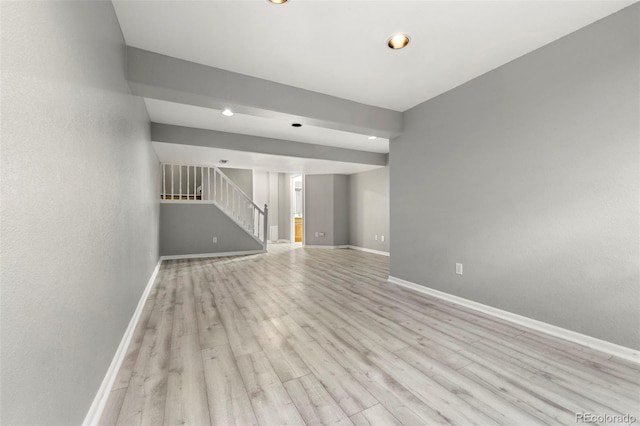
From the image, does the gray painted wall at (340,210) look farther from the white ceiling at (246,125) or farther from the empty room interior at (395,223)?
the empty room interior at (395,223)

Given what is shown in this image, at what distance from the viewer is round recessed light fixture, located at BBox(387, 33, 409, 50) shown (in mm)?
2129

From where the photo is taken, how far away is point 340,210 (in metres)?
7.89

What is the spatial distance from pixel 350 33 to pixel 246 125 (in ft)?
8.00

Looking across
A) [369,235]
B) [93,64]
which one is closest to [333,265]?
[369,235]

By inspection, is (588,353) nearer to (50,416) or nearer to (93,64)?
(50,416)

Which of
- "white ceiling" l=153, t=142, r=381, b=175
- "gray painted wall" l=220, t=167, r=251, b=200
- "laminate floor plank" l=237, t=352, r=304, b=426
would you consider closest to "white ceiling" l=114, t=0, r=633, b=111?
"white ceiling" l=153, t=142, r=381, b=175

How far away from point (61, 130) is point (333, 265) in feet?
15.1

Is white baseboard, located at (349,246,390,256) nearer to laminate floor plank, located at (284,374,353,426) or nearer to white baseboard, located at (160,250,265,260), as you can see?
white baseboard, located at (160,250,265,260)

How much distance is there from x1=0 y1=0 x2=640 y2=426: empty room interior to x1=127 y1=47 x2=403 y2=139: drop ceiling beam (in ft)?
0.07

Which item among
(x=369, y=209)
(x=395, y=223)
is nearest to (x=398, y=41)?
(x=395, y=223)

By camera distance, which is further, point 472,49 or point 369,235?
point 369,235

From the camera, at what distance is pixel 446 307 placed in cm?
283

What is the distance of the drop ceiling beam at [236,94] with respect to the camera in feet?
7.60

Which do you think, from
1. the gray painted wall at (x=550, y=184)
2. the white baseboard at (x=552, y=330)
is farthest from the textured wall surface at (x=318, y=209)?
the white baseboard at (x=552, y=330)
